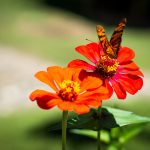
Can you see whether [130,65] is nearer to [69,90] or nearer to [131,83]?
[131,83]

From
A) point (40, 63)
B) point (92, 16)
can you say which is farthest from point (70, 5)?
point (40, 63)

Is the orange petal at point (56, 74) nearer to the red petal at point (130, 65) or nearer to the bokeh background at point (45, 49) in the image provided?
the red petal at point (130, 65)

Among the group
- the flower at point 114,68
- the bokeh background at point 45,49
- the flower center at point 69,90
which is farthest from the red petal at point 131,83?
the bokeh background at point 45,49

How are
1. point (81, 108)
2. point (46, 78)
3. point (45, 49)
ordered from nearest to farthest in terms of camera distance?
point (81, 108)
point (46, 78)
point (45, 49)

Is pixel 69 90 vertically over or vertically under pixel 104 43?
under

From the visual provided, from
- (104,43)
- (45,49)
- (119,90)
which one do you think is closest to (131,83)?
(119,90)

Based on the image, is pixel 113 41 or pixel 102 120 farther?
pixel 113 41
